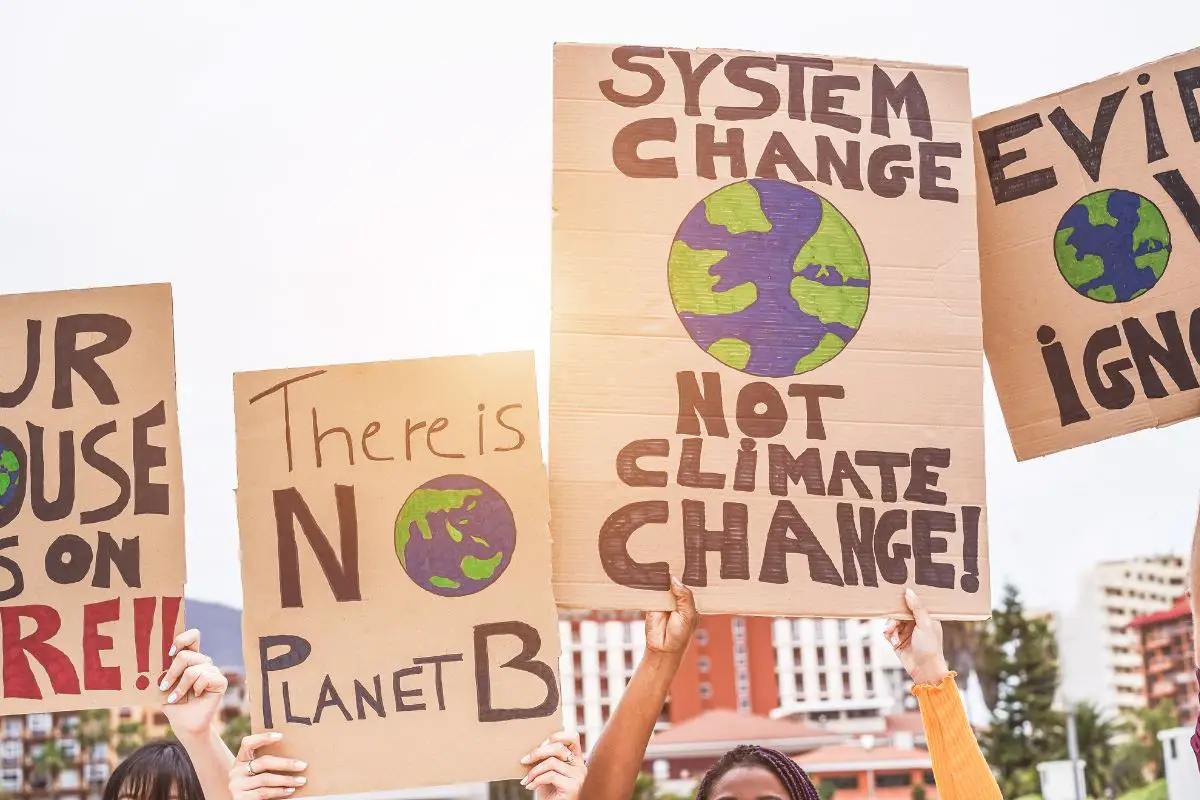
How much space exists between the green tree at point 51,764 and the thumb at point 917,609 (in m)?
106

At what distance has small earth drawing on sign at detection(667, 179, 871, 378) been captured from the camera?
3002 mm

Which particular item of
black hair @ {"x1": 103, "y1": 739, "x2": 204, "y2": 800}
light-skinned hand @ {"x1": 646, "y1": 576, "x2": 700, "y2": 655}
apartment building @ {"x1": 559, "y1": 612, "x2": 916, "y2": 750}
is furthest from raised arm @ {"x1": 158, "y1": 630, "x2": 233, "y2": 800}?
apartment building @ {"x1": 559, "y1": 612, "x2": 916, "y2": 750}

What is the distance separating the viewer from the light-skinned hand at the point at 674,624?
9.52 feet

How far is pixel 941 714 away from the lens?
288 cm

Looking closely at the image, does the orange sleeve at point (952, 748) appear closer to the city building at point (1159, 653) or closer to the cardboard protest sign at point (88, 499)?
the cardboard protest sign at point (88, 499)

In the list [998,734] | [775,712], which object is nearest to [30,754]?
[775,712]

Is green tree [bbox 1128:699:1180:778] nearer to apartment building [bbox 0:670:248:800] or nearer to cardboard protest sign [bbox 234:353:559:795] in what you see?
apartment building [bbox 0:670:248:800]

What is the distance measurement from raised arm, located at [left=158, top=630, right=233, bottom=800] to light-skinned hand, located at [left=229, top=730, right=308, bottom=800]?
175 millimetres

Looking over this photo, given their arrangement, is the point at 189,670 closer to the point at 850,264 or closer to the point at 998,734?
the point at 850,264

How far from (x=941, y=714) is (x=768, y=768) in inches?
22.1

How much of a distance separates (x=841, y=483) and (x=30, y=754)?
4647 inches

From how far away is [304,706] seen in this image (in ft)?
9.16

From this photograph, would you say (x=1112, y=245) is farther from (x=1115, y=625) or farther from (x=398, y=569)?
(x=1115, y=625)

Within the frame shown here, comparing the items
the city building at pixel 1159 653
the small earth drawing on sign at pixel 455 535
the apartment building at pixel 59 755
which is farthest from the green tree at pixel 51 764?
the small earth drawing on sign at pixel 455 535
